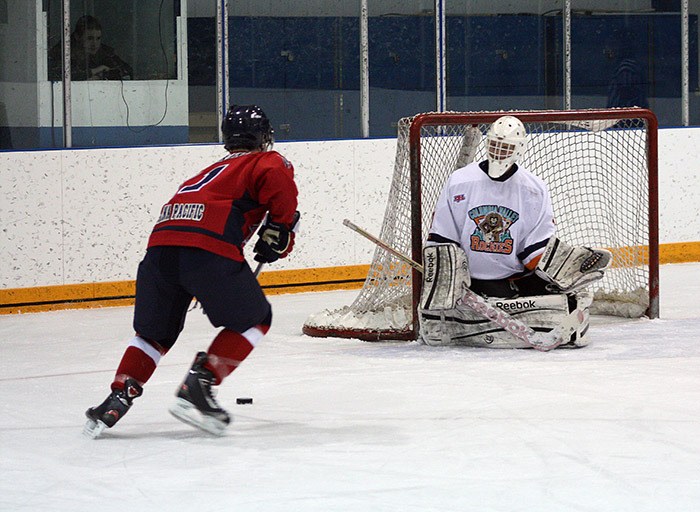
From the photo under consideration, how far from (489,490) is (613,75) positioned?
5.36m

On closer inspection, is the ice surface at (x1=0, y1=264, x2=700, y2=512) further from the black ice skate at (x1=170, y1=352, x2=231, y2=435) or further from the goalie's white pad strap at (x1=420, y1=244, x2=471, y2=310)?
the goalie's white pad strap at (x1=420, y1=244, x2=471, y2=310)

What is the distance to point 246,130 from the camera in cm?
331

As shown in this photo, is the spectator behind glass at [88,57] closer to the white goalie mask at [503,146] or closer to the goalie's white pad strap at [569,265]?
the white goalie mask at [503,146]

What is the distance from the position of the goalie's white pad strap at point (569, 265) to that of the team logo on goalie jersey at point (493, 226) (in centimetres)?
15

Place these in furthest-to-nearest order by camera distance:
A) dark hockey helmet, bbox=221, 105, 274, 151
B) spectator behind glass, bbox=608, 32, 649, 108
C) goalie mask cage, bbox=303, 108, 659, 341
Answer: spectator behind glass, bbox=608, 32, 649, 108 → goalie mask cage, bbox=303, 108, 659, 341 → dark hockey helmet, bbox=221, 105, 274, 151

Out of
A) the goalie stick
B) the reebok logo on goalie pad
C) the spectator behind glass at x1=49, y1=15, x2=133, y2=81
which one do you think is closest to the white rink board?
the spectator behind glass at x1=49, y1=15, x2=133, y2=81

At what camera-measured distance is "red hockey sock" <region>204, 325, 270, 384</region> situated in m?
3.18

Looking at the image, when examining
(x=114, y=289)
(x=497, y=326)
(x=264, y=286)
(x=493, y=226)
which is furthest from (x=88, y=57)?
(x=497, y=326)

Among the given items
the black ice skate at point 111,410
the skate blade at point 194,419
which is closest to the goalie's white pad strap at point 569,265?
the skate blade at point 194,419

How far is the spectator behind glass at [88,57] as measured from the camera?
5992 millimetres

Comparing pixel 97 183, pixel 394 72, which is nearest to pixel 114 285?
pixel 97 183

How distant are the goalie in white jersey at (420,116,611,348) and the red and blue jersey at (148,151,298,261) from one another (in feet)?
4.59

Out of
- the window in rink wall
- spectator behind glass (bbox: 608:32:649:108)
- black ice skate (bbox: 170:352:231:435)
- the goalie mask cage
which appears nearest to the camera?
black ice skate (bbox: 170:352:231:435)

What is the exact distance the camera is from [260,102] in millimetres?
6613
